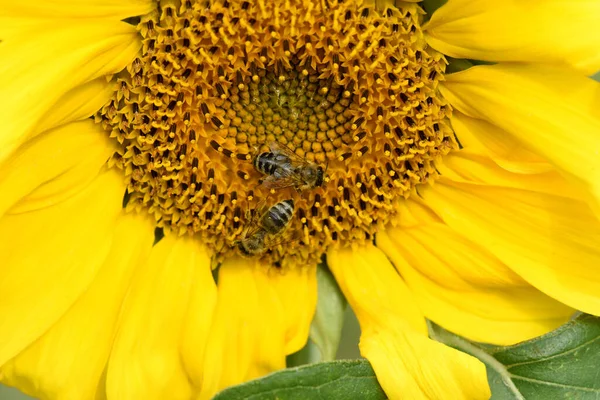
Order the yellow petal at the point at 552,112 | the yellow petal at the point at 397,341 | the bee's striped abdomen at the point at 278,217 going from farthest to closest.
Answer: the bee's striped abdomen at the point at 278,217
the yellow petal at the point at 397,341
the yellow petal at the point at 552,112

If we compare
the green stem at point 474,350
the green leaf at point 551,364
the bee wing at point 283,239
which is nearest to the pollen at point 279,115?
the bee wing at point 283,239

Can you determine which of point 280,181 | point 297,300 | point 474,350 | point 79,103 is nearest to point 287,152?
point 280,181

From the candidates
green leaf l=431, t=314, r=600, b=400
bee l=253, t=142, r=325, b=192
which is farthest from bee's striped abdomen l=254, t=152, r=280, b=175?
green leaf l=431, t=314, r=600, b=400

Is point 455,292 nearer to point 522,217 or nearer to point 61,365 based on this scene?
point 522,217

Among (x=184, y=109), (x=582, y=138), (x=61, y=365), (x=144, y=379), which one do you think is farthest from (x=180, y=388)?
(x=582, y=138)

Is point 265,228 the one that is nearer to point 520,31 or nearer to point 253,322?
point 253,322

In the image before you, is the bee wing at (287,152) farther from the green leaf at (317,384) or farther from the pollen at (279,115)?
the green leaf at (317,384)

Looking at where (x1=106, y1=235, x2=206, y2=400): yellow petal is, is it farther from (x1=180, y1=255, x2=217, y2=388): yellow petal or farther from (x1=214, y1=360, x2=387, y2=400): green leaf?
(x1=214, y1=360, x2=387, y2=400): green leaf
